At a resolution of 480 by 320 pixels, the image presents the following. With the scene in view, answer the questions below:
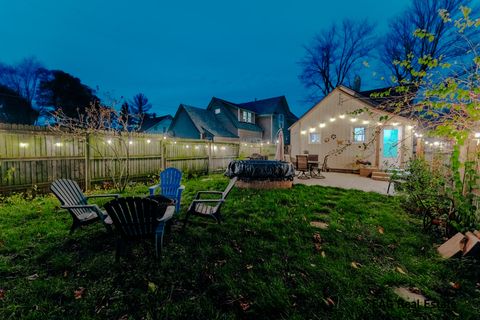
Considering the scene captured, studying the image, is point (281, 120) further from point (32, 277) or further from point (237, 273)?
point (32, 277)

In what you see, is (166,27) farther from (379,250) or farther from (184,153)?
(379,250)

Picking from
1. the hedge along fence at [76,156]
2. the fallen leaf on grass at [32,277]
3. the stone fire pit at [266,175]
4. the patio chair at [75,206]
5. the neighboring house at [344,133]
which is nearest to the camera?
the fallen leaf on grass at [32,277]

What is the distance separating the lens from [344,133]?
12383 millimetres

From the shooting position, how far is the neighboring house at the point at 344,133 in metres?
11.3

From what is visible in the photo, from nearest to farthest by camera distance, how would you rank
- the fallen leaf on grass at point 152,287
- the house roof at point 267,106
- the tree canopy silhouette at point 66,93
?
the fallen leaf on grass at point 152,287 < the tree canopy silhouette at point 66,93 < the house roof at point 267,106

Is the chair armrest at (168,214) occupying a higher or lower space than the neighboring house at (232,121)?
lower

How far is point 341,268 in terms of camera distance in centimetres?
274

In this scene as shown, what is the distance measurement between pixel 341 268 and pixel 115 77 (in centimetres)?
10563

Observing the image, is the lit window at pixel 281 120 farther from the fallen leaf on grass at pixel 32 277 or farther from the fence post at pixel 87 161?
the fallen leaf on grass at pixel 32 277

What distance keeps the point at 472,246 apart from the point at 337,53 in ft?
79.3

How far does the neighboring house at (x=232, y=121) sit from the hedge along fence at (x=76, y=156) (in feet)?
35.8

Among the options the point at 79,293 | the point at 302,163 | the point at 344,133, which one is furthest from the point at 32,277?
the point at 344,133

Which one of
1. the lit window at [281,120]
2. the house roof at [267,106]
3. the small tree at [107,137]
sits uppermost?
the house roof at [267,106]

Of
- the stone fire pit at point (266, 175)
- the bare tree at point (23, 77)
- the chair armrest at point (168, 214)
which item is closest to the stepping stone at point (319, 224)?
the chair armrest at point (168, 214)
